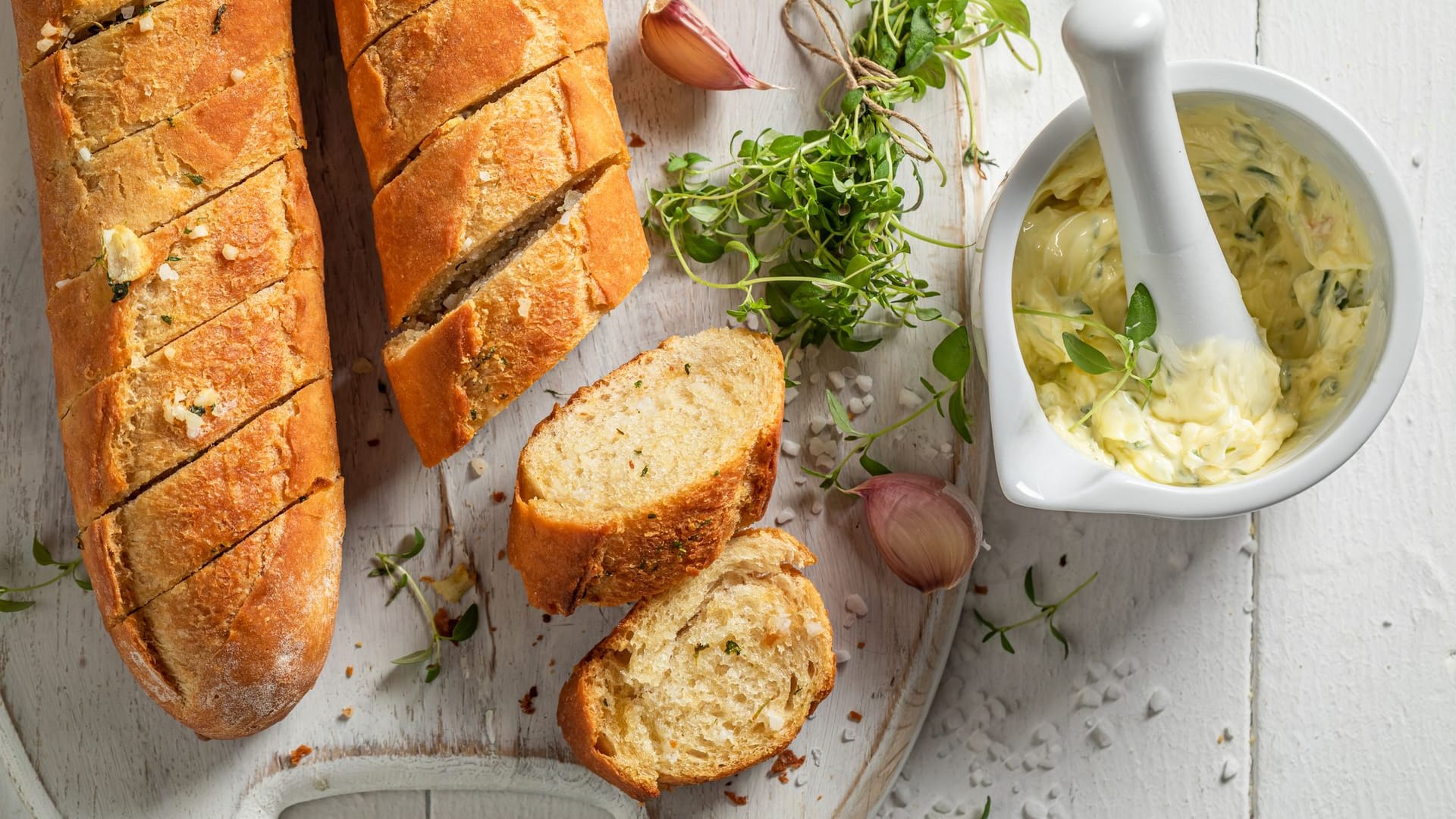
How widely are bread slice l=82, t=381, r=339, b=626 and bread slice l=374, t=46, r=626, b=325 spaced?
341 millimetres

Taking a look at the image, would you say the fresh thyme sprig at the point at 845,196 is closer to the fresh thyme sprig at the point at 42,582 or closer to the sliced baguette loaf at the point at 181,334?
the sliced baguette loaf at the point at 181,334

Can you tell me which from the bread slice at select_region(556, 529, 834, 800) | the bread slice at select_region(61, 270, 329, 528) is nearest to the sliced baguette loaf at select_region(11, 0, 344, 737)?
the bread slice at select_region(61, 270, 329, 528)

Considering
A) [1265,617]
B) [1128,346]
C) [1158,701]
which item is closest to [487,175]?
[1128,346]

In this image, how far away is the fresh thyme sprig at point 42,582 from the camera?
2100 mm

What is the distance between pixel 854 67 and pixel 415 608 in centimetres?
149

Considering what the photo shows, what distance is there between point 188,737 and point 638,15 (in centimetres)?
186

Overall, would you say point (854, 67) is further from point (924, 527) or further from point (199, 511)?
point (199, 511)

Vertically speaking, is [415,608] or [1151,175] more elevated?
[1151,175]

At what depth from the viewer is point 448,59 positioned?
1.89 m

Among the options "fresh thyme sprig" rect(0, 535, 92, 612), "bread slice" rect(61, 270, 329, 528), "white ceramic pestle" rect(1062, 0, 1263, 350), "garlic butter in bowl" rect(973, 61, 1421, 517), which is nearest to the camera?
"white ceramic pestle" rect(1062, 0, 1263, 350)

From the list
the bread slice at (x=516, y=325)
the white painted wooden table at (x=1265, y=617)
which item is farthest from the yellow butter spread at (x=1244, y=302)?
the bread slice at (x=516, y=325)

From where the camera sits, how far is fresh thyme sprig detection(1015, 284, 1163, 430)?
175 centimetres

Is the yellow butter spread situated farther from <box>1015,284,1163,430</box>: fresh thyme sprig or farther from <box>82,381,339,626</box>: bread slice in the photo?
<box>82,381,339,626</box>: bread slice

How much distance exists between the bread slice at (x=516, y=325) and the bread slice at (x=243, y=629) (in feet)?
0.98
